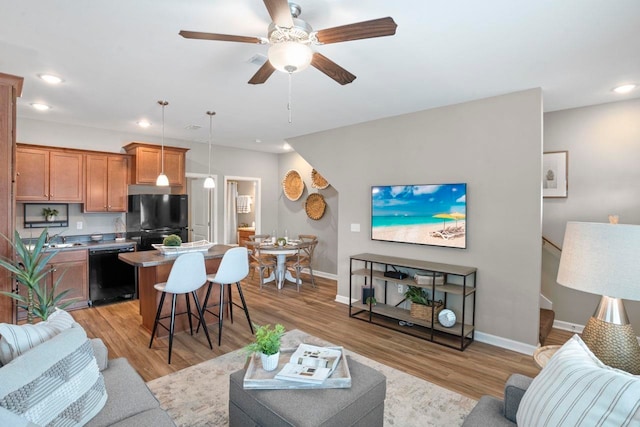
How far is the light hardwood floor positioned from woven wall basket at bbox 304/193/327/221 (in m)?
2.28

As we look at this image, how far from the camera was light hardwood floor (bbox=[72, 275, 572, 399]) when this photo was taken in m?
2.90

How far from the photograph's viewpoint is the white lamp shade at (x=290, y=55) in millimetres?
1787

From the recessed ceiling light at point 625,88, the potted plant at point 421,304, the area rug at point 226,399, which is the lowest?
the area rug at point 226,399

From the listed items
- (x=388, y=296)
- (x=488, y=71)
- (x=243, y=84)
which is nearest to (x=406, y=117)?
(x=488, y=71)

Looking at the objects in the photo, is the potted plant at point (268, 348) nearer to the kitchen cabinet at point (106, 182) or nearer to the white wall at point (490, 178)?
the white wall at point (490, 178)

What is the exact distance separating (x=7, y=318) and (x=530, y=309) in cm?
455

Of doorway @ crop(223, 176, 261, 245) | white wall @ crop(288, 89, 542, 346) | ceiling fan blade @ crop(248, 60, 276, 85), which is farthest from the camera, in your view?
doorway @ crop(223, 176, 261, 245)

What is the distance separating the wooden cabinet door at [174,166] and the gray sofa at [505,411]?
17.5 feet

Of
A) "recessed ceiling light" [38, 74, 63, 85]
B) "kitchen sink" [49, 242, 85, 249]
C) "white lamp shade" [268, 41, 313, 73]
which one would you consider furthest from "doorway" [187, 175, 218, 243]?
"white lamp shade" [268, 41, 313, 73]

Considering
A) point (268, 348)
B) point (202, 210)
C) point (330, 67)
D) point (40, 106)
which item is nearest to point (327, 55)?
point (330, 67)

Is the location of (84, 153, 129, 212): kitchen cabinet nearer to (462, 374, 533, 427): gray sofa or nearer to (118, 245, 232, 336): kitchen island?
(118, 245, 232, 336): kitchen island

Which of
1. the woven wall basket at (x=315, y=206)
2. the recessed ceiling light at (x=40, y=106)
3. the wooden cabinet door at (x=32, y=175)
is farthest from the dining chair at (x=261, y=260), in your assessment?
the recessed ceiling light at (x=40, y=106)

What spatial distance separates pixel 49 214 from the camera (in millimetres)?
4773

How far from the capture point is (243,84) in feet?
10.7
